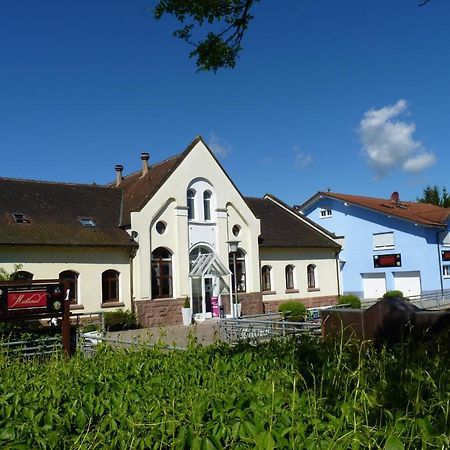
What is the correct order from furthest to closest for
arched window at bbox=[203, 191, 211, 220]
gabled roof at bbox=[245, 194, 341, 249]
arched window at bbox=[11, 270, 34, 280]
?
gabled roof at bbox=[245, 194, 341, 249] → arched window at bbox=[203, 191, 211, 220] → arched window at bbox=[11, 270, 34, 280]

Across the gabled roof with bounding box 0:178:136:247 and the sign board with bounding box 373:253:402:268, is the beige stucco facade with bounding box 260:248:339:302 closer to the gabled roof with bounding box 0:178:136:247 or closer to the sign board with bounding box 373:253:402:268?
the sign board with bounding box 373:253:402:268

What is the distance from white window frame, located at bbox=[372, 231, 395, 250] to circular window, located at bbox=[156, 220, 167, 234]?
1940 centimetres

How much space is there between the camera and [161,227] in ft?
83.1

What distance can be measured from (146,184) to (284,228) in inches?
379

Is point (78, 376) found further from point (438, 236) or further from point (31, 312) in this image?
point (438, 236)

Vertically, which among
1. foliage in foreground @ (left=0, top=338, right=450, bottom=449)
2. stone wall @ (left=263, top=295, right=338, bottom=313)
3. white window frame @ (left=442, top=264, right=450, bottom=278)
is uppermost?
white window frame @ (left=442, top=264, right=450, bottom=278)

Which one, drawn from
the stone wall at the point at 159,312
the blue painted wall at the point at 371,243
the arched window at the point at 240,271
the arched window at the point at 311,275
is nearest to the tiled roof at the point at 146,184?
the stone wall at the point at 159,312

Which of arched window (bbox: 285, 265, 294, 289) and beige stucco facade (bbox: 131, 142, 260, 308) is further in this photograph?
arched window (bbox: 285, 265, 294, 289)

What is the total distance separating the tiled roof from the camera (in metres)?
25.0

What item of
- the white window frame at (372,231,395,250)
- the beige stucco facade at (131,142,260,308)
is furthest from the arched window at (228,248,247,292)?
the white window frame at (372,231,395,250)

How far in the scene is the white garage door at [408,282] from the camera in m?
36.2

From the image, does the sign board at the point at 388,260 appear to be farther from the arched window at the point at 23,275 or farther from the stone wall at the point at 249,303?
the arched window at the point at 23,275

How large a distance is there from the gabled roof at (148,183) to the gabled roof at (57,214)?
2.24ft

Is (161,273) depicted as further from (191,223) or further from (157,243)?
(191,223)
